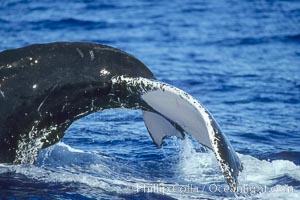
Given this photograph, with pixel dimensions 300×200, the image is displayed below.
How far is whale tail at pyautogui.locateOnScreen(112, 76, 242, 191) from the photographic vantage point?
7.18 m

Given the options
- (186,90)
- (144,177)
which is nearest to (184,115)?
(144,177)

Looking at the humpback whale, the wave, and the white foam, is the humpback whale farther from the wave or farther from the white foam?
the white foam

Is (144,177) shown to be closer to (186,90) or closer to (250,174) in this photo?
(250,174)

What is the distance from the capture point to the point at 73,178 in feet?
27.9

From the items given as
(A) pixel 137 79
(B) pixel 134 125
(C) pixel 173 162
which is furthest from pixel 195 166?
(B) pixel 134 125

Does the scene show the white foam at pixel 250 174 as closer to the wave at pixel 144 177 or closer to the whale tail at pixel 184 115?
the wave at pixel 144 177

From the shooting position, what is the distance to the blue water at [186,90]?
8508 mm

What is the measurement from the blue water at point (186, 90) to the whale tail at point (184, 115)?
35.7 inches

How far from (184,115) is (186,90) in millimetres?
8436

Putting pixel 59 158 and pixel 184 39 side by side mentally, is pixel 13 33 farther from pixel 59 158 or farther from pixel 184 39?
pixel 59 158

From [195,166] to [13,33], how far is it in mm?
13574

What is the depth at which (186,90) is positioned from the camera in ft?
52.2

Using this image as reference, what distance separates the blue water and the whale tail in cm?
91

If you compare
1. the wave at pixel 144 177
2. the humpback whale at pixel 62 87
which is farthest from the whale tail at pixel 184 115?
the wave at pixel 144 177
